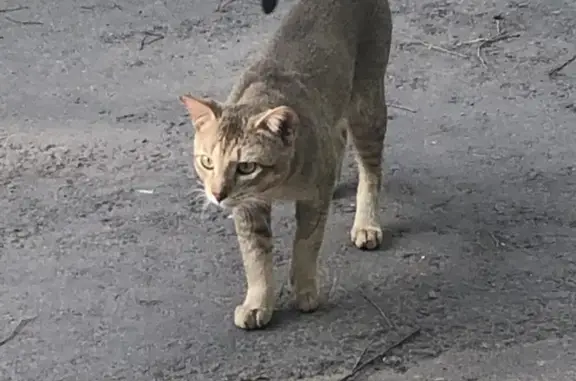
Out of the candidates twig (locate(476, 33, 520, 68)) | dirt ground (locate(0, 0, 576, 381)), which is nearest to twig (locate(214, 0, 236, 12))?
dirt ground (locate(0, 0, 576, 381))

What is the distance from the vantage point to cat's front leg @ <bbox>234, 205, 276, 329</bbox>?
10.9 feet

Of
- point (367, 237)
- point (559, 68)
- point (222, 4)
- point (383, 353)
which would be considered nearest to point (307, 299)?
point (383, 353)

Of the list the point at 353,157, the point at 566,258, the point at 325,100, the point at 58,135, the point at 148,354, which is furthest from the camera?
the point at 58,135

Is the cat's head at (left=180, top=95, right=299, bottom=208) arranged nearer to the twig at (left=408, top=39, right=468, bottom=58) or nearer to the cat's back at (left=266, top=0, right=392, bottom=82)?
the cat's back at (left=266, top=0, right=392, bottom=82)

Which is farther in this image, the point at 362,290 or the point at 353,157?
the point at 353,157

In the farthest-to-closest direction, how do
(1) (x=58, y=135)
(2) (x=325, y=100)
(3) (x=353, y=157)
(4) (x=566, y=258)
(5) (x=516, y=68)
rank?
(5) (x=516, y=68), (1) (x=58, y=135), (3) (x=353, y=157), (4) (x=566, y=258), (2) (x=325, y=100)

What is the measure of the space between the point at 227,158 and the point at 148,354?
24.9 inches

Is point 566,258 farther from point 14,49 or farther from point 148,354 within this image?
point 14,49

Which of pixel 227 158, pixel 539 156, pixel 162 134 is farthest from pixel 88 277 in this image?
pixel 539 156

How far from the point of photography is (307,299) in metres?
3.41

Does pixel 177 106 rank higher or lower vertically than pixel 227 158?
lower

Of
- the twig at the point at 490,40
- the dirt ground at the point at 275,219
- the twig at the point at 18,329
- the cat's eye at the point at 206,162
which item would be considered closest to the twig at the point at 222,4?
the dirt ground at the point at 275,219

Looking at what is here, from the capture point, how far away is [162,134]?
15.2ft

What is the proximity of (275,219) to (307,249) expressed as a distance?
0.61 m
